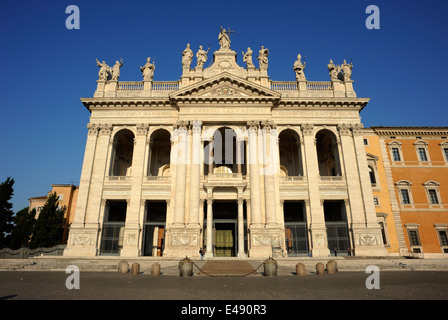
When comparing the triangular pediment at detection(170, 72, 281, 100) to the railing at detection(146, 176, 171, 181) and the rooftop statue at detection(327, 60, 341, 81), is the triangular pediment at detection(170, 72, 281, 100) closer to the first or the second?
the rooftop statue at detection(327, 60, 341, 81)

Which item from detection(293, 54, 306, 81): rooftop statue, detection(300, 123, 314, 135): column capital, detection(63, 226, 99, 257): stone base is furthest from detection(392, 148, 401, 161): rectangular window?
detection(63, 226, 99, 257): stone base

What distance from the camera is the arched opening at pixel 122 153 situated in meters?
29.0

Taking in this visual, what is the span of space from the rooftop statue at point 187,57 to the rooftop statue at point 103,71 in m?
8.82

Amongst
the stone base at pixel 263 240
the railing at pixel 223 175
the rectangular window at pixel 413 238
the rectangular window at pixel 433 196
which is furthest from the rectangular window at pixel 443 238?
the railing at pixel 223 175

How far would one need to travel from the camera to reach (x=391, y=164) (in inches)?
1244

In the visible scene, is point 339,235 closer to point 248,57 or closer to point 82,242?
point 248,57

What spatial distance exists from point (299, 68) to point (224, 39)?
9.35 m

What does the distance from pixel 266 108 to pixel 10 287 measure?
23.9 m

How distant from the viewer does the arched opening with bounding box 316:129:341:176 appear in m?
28.5

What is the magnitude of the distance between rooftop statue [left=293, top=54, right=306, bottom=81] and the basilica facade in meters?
0.13

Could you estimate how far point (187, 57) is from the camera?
30062mm
